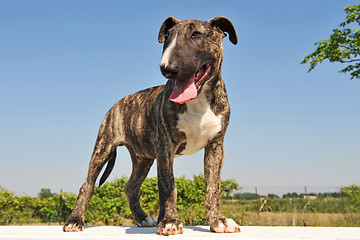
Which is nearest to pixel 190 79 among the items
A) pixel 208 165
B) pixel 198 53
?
pixel 198 53

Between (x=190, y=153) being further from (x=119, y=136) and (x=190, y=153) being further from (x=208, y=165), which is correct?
(x=119, y=136)

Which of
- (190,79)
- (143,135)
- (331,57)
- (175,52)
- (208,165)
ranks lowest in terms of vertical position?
(208,165)

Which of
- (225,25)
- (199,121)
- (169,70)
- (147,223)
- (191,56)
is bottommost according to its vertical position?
(147,223)

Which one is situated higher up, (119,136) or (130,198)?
(119,136)

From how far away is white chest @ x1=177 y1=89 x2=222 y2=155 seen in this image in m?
3.50

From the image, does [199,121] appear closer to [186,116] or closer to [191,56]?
[186,116]

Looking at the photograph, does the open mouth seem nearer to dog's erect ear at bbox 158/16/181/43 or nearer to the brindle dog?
the brindle dog

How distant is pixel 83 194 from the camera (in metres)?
4.36

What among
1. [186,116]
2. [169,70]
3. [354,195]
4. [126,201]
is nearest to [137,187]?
[186,116]

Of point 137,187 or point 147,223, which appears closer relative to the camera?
point 147,223

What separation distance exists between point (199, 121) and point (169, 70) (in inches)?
29.3

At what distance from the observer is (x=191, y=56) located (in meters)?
3.09

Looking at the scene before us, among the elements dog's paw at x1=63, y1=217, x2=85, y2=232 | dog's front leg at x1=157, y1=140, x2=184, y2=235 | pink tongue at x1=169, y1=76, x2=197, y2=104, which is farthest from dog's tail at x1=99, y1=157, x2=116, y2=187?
pink tongue at x1=169, y1=76, x2=197, y2=104

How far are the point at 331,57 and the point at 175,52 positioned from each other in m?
13.6
